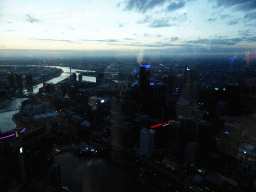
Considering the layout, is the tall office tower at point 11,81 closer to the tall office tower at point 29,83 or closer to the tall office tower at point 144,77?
the tall office tower at point 29,83

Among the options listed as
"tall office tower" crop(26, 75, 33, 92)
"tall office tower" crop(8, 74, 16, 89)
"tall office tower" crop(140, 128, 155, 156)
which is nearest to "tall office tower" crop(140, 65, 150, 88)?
"tall office tower" crop(140, 128, 155, 156)

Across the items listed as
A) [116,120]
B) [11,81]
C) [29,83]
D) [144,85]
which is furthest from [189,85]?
[29,83]

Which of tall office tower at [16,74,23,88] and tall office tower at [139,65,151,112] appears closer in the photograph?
tall office tower at [139,65,151,112]

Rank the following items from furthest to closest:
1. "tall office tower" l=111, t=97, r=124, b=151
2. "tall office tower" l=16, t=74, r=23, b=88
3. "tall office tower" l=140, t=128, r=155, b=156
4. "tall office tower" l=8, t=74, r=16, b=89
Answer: "tall office tower" l=16, t=74, r=23, b=88 < "tall office tower" l=8, t=74, r=16, b=89 < "tall office tower" l=111, t=97, r=124, b=151 < "tall office tower" l=140, t=128, r=155, b=156

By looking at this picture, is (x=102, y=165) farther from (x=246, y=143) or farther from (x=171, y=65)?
(x=171, y=65)

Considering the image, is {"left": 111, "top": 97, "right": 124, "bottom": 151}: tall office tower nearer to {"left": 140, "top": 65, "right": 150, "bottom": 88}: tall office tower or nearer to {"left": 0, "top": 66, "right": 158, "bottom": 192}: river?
{"left": 0, "top": 66, "right": 158, "bottom": 192}: river

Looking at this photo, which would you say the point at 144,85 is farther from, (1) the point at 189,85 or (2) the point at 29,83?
(2) the point at 29,83

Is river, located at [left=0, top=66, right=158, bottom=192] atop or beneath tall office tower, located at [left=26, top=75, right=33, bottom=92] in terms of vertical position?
beneath

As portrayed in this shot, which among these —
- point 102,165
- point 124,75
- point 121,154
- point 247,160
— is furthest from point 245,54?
point 124,75

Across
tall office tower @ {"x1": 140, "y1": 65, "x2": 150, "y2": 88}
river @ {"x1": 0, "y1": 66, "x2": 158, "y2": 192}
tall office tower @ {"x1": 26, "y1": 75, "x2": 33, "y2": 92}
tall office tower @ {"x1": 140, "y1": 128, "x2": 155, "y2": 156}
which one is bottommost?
river @ {"x1": 0, "y1": 66, "x2": 158, "y2": 192}
